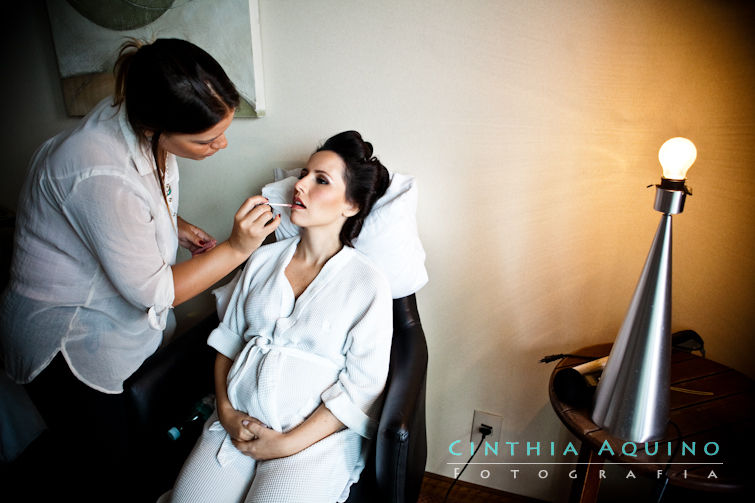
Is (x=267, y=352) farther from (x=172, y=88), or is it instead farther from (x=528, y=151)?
(x=528, y=151)

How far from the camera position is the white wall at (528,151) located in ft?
3.99

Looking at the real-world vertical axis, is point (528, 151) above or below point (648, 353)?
above

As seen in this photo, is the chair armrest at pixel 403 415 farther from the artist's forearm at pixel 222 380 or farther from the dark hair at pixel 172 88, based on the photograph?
the dark hair at pixel 172 88

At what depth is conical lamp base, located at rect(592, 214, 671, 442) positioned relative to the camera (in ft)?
3.10

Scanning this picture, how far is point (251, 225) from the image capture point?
112 cm

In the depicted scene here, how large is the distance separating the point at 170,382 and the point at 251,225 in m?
0.52

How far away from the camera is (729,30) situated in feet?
3.76

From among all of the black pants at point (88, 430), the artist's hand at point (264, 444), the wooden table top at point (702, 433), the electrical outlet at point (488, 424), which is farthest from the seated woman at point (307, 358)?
the electrical outlet at point (488, 424)

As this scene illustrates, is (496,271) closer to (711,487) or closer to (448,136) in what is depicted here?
(448,136)

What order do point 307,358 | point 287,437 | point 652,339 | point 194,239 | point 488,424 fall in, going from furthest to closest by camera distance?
point 488,424
point 194,239
point 307,358
point 287,437
point 652,339

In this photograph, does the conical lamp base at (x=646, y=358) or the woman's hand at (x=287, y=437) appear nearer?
the conical lamp base at (x=646, y=358)

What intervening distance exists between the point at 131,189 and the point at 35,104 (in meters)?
1.26

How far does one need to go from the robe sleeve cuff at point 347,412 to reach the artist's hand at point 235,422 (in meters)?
0.20

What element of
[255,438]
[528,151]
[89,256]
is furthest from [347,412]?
[528,151]
